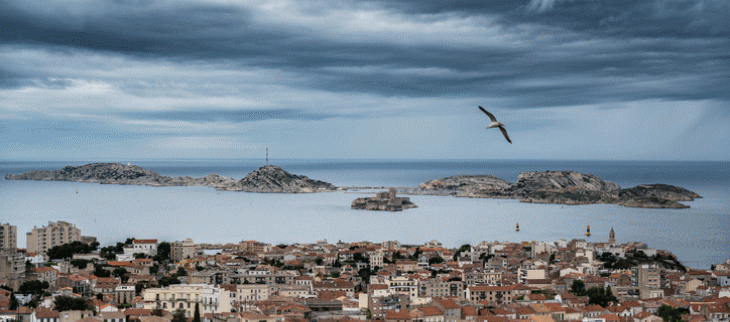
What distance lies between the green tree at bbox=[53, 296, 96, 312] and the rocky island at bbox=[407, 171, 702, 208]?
4768 cm

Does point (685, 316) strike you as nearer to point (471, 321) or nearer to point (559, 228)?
point (471, 321)

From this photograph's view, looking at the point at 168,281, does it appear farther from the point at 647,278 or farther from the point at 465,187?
the point at 465,187

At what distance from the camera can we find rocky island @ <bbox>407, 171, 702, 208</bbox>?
57625 millimetres

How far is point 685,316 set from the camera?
13.2 m

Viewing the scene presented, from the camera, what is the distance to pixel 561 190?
212 ft

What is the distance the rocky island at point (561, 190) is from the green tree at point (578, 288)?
39.2 meters

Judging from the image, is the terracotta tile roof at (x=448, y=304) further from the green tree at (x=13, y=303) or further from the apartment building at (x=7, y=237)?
the apartment building at (x=7, y=237)

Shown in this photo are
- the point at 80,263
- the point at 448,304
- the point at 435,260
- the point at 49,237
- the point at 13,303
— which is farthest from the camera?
the point at 49,237

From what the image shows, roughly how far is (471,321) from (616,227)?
97.1 feet

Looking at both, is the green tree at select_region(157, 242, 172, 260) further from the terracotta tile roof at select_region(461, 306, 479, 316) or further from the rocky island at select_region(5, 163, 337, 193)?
the rocky island at select_region(5, 163, 337, 193)

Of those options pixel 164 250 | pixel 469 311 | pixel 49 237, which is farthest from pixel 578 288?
pixel 49 237

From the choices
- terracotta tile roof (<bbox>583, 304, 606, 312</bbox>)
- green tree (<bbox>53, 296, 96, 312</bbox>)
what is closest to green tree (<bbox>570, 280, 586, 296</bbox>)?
terracotta tile roof (<bbox>583, 304, 606, 312</bbox>)

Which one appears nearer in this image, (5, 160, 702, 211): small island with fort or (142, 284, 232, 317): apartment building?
(142, 284, 232, 317): apartment building

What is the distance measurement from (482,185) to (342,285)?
58822mm
